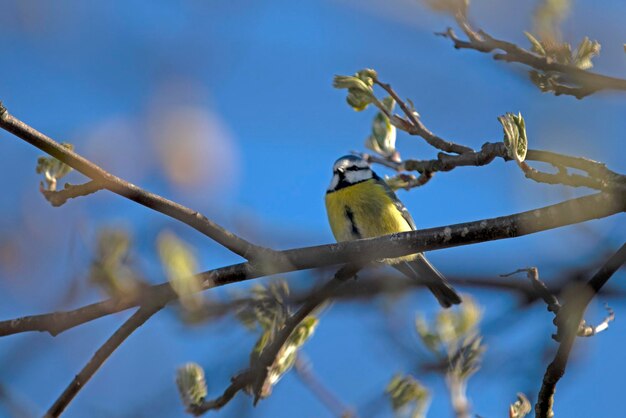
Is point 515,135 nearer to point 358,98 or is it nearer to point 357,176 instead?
point 358,98

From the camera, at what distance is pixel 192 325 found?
5.07ft

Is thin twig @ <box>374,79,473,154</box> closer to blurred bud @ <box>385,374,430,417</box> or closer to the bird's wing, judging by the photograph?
blurred bud @ <box>385,374,430,417</box>

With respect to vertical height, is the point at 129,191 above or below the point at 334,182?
below

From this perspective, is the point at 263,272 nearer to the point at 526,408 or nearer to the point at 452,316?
the point at 452,316

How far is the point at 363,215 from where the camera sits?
4.43 m

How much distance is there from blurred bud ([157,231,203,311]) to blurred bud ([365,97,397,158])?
164 centimetres

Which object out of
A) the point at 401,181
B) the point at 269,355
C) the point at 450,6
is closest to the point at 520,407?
the point at 269,355

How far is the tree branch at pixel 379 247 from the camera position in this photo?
1903mm

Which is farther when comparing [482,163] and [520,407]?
[482,163]

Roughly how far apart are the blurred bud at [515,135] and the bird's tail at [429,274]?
1876 millimetres

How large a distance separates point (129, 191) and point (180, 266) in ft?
1.97

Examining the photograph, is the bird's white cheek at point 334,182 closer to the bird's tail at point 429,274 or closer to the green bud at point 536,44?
the bird's tail at point 429,274

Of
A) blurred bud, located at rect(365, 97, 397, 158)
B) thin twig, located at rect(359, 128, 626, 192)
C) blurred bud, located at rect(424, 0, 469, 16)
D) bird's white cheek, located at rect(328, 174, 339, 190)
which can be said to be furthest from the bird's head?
blurred bud, located at rect(424, 0, 469, 16)

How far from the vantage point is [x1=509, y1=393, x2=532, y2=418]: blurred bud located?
198 cm
